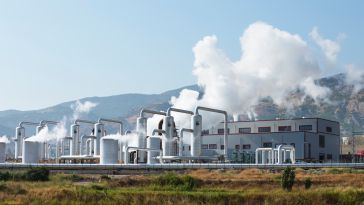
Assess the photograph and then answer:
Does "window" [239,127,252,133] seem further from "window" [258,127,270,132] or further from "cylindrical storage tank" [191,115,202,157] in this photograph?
"cylindrical storage tank" [191,115,202,157]

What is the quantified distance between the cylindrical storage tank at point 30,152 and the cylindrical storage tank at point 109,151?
46.4 ft

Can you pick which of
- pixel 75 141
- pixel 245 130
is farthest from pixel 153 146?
pixel 245 130

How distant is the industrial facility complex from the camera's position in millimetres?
75562

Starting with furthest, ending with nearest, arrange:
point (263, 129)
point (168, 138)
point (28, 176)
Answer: point (263, 129) → point (168, 138) → point (28, 176)

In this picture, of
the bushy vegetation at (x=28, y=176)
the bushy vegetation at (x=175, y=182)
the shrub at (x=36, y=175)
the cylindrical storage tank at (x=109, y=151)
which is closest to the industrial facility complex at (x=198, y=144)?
the cylindrical storage tank at (x=109, y=151)

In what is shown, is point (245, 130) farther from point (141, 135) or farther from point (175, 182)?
point (175, 182)

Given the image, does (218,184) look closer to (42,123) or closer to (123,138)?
(123,138)

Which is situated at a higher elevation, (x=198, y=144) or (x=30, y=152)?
(x=198, y=144)

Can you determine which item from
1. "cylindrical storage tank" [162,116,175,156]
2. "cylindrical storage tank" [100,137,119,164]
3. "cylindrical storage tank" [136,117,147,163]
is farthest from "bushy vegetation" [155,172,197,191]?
"cylindrical storage tank" [136,117,147,163]

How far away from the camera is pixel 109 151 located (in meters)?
74.6

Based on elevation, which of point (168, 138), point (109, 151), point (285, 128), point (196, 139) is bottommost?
point (109, 151)

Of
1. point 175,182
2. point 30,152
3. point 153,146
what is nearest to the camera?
point 175,182

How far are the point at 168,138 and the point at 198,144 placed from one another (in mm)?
4530

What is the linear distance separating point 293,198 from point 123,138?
5922 cm
